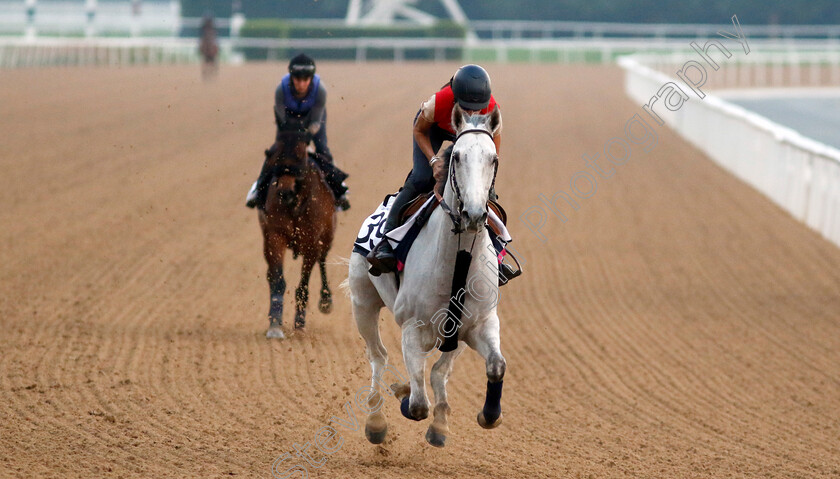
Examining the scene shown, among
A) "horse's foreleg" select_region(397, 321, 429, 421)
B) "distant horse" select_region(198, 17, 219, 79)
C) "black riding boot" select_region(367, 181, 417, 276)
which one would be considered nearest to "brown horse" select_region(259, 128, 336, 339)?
"black riding boot" select_region(367, 181, 417, 276)

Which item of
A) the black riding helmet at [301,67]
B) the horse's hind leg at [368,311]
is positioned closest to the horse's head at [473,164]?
the horse's hind leg at [368,311]

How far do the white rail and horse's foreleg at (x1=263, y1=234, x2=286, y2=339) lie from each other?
26.7 feet

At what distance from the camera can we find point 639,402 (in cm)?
769

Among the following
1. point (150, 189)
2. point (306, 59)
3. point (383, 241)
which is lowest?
point (150, 189)

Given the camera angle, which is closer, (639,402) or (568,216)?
(639,402)

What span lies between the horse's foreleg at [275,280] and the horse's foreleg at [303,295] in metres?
0.14

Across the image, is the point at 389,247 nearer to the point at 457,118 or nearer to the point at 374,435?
the point at 457,118


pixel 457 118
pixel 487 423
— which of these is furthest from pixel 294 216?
pixel 457 118

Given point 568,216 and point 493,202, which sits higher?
point 493,202

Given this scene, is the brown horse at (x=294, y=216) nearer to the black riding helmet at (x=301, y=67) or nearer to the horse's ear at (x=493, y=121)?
the black riding helmet at (x=301, y=67)

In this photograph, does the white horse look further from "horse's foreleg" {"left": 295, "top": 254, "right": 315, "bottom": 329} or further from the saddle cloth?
"horse's foreleg" {"left": 295, "top": 254, "right": 315, "bottom": 329}

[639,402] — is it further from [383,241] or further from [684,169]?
[684,169]

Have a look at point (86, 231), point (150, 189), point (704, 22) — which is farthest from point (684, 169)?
point (704, 22)

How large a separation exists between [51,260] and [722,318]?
7.43 metres
